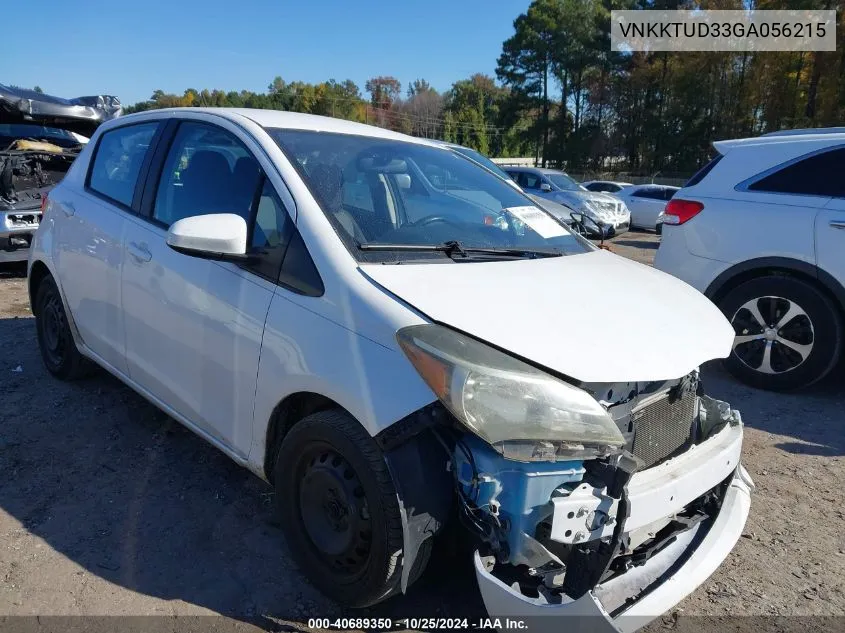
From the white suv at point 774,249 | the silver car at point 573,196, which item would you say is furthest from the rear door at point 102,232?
the silver car at point 573,196

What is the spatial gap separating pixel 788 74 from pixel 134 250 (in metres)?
42.0

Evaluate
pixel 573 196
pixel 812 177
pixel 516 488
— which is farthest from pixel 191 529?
pixel 573 196

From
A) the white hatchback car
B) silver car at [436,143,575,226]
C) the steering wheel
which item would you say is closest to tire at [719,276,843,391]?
silver car at [436,143,575,226]

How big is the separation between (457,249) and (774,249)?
3136 millimetres

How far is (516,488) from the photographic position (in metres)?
1.78

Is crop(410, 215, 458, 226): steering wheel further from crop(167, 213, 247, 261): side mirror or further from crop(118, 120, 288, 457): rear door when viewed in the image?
crop(167, 213, 247, 261): side mirror

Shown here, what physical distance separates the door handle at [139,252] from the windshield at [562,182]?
1376 cm

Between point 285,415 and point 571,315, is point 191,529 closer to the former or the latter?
point 285,415

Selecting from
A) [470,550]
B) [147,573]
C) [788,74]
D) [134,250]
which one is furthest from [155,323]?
[788,74]

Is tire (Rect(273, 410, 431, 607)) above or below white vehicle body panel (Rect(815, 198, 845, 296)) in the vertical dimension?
below

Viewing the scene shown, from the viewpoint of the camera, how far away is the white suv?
4.36m

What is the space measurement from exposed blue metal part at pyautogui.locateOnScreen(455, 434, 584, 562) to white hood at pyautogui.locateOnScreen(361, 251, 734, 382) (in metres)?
0.29

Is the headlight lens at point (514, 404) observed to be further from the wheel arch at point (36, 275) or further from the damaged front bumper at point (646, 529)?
the wheel arch at point (36, 275)

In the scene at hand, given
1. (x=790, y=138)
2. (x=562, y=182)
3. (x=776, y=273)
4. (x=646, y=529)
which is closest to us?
(x=646, y=529)
